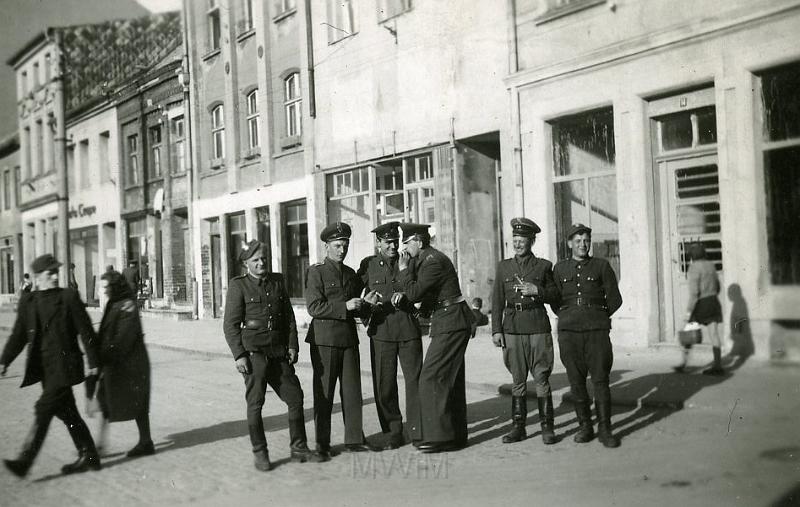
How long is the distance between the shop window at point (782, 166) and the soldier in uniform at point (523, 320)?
14.5ft

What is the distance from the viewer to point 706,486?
5641mm

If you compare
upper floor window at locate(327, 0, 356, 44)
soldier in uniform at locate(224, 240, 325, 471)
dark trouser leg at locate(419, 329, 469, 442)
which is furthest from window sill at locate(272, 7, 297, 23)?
dark trouser leg at locate(419, 329, 469, 442)

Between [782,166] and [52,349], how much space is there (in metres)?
8.84

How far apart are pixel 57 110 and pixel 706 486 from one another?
31.7 feet

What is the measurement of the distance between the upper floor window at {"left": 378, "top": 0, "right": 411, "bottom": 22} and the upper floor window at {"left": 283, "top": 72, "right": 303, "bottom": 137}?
14.7ft

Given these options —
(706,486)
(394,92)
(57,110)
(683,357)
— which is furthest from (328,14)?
(706,486)

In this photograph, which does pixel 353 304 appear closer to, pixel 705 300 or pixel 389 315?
pixel 389 315

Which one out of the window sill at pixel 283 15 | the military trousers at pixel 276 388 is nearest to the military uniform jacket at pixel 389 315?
the military trousers at pixel 276 388

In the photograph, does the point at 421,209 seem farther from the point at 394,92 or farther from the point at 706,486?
the point at 706,486

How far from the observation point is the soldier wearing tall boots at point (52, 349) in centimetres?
674

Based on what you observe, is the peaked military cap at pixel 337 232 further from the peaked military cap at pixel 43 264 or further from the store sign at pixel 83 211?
the store sign at pixel 83 211

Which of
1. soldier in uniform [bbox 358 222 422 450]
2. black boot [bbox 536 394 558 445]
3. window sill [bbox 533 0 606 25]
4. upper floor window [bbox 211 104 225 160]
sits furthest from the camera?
A: upper floor window [bbox 211 104 225 160]

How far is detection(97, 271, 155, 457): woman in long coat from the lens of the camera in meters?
7.32

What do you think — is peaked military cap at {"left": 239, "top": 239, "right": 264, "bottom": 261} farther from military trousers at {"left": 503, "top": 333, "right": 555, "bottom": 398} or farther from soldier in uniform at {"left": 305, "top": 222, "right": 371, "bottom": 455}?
military trousers at {"left": 503, "top": 333, "right": 555, "bottom": 398}
